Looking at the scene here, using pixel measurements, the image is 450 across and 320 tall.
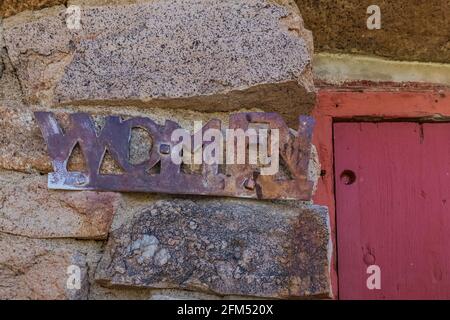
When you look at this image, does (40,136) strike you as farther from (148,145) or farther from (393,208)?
(393,208)

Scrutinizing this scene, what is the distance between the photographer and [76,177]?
1163mm

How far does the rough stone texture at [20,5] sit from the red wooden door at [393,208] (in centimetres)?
A: 67

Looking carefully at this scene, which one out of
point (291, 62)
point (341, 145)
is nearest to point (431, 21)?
point (341, 145)

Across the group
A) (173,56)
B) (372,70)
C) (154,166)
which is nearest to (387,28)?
(372,70)

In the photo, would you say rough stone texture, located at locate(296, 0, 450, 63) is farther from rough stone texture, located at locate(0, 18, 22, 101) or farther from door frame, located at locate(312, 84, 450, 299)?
rough stone texture, located at locate(0, 18, 22, 101)

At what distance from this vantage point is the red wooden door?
4.92ft

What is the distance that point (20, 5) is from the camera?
129cm

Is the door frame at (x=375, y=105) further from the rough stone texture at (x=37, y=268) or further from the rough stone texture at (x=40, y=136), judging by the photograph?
the rough stone texture at (x=37, y=268)

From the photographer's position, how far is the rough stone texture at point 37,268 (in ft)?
3.66

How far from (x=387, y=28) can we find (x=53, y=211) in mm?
792

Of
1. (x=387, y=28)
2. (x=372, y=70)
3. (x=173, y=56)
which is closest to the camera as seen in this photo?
(x=173, y=56)

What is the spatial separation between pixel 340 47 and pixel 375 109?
0.51ft

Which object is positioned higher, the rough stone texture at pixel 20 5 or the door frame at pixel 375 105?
the rough stone texture at pixel 20 5

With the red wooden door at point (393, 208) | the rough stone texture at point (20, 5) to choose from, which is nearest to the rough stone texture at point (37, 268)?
the rough stone texture at point (20, 5)
